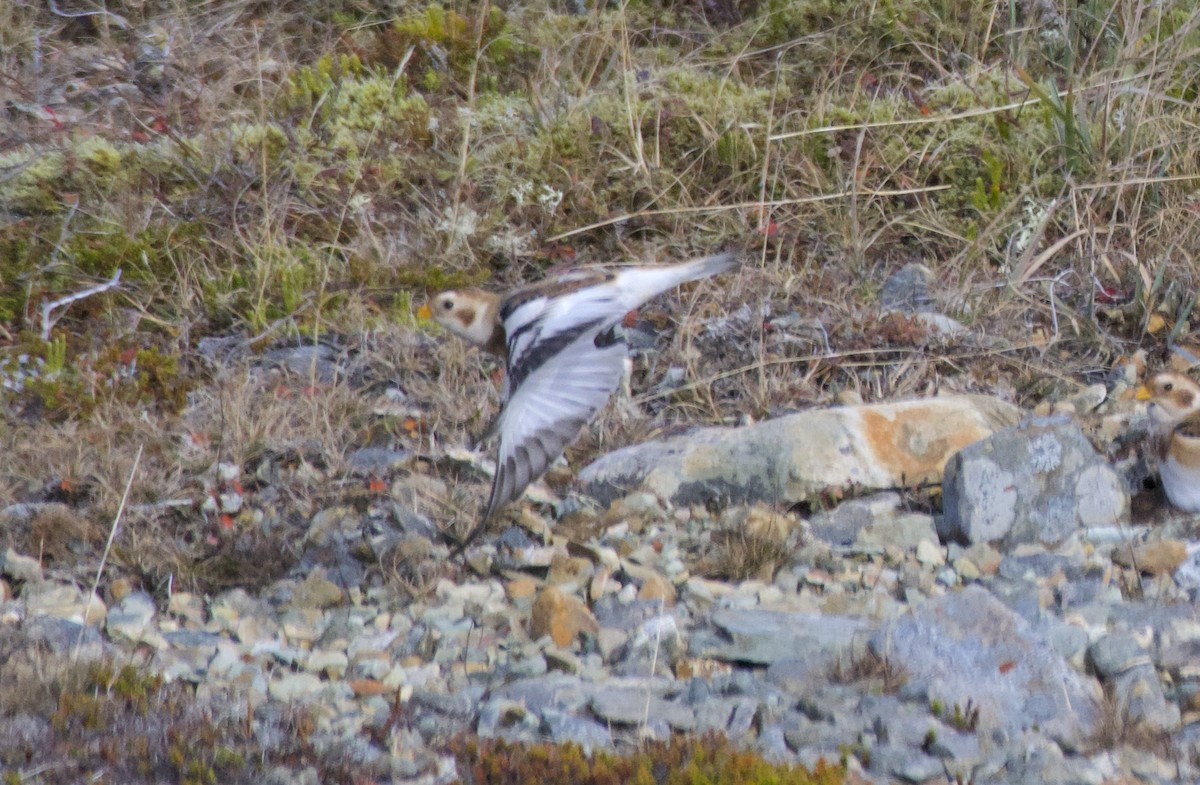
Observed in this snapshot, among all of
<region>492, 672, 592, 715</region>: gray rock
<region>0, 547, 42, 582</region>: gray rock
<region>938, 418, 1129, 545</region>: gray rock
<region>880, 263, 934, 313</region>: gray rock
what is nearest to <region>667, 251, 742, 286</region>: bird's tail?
<region>938, 418, 1129, 545</region>: gray rock

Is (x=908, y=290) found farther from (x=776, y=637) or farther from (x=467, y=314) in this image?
(x=776, y=637)

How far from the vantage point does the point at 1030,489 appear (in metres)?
4.71

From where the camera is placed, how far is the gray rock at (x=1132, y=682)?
3.30 metres

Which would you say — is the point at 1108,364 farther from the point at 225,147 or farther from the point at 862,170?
the point at 225,147

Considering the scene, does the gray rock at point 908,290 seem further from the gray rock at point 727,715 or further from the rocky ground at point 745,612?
the gray rock at point 727,715

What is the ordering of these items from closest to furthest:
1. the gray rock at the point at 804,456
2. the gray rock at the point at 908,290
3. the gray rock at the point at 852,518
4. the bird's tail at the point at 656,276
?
the gray rock at the point at 852,518 → the bird's tail at the point at 656,276 → the gray rock at the point at 804,456 → the gray rock at the point at 908,290

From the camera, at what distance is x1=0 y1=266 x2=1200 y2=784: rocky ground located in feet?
10.9

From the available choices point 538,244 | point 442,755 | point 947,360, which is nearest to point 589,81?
point 538,244

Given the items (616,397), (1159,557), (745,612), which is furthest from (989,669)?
(616,397)

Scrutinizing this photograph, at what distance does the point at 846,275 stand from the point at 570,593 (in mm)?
2868

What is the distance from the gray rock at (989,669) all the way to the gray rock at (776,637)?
0.49 ft

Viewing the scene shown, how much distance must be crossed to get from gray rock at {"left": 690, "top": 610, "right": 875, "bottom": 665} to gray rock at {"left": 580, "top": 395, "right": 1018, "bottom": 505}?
1.03 m

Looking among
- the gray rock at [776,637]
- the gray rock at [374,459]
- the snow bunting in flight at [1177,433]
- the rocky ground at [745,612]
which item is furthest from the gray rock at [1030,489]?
the gray rock at [374,459]

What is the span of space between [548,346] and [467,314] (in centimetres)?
82
